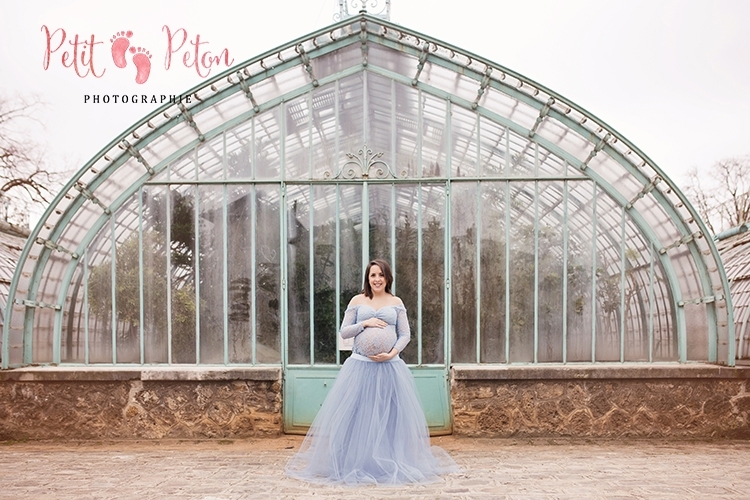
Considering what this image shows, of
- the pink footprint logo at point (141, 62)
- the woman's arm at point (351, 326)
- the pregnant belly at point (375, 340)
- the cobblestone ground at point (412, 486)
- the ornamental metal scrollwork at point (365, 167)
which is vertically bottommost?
the cobblestone ground at point (412, 486)

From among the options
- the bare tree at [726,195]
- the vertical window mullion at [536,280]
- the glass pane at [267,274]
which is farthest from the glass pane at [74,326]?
the bare tree at [726,195]

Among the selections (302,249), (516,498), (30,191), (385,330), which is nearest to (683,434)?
(516,498)

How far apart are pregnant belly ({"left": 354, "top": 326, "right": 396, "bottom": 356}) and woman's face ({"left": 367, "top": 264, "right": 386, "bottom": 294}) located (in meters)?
0.40

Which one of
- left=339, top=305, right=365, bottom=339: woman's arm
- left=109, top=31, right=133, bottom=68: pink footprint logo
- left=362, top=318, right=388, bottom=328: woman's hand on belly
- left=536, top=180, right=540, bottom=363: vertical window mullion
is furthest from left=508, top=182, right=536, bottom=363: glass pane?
left=109, top=31, right=133, bottom=68: pink footprint logo

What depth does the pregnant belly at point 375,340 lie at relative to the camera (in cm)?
626

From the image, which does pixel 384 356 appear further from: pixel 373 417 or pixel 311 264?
pixel 311 264

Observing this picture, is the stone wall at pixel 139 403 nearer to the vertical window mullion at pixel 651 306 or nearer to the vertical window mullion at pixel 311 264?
the vertical window mullion at pixel 311 264

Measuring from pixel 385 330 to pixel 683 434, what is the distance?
151 inches

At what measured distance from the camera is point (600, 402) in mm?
7465

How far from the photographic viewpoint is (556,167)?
314 inches

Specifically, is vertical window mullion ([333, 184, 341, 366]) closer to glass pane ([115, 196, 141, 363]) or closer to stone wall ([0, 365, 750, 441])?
stone wall ([0, 365, 750, 441])

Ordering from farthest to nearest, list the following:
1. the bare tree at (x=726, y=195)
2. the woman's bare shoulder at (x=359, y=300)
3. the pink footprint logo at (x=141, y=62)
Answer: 1. the bare tree at (x=726, y=195)
2. the pink footprint logo at (x=141, y=62)
3. the woman's bare shoulder at (x=359, y=300)

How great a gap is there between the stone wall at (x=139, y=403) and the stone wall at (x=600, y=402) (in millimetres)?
2374

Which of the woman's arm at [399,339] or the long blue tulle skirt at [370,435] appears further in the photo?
the woman's arm at [399,339]
